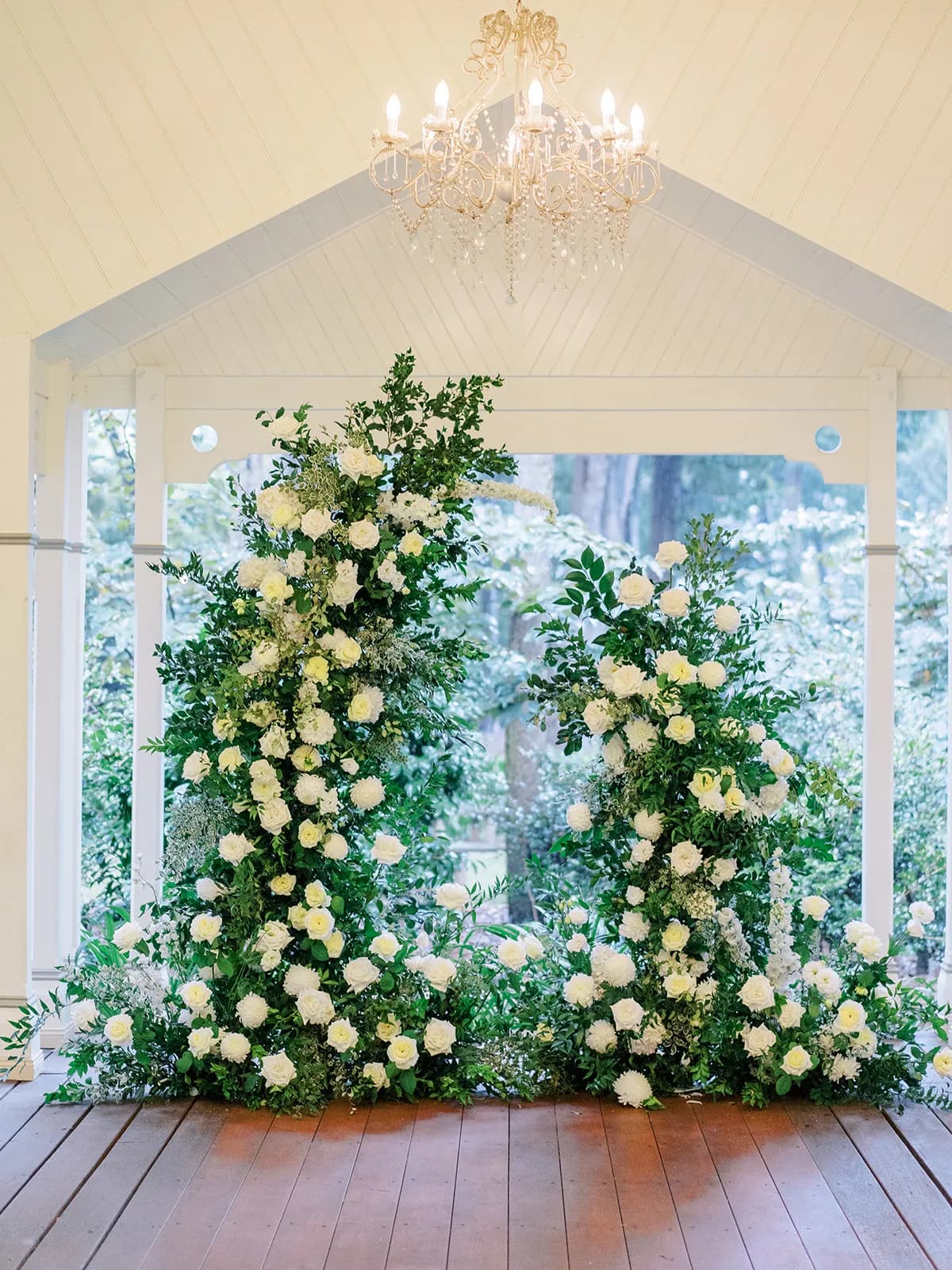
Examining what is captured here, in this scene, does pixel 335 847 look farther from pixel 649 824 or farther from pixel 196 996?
pixel 649 824

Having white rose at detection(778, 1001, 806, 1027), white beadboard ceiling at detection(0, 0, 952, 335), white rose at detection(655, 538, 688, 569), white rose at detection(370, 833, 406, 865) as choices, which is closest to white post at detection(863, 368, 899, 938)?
white beadboard ceiling at detection(0, 0, 952, 335)

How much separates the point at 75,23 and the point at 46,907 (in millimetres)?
3100

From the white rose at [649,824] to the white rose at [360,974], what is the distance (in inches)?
36.9

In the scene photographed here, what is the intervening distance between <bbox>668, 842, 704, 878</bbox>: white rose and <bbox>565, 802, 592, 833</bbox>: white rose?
1.03ft

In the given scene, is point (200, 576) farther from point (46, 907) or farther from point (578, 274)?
point (578, 274)

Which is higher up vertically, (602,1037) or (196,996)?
(196,996)

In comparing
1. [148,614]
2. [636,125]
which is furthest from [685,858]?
[148,614]

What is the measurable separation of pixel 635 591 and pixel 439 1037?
151 centimetres

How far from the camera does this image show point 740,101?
4211mm

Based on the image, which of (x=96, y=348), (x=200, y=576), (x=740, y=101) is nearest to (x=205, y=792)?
(x=200, y=576)

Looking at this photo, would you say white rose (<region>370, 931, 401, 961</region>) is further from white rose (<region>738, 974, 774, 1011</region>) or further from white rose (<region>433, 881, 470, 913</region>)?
white rose (<region>738, 974, 774, 1011</region>)

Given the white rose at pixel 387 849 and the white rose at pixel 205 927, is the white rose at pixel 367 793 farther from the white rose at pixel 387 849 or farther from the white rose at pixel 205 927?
the white rose at pixel 205 927

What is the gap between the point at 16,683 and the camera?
169 inches

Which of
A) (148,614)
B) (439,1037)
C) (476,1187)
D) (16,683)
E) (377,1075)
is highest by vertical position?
(148,614)
